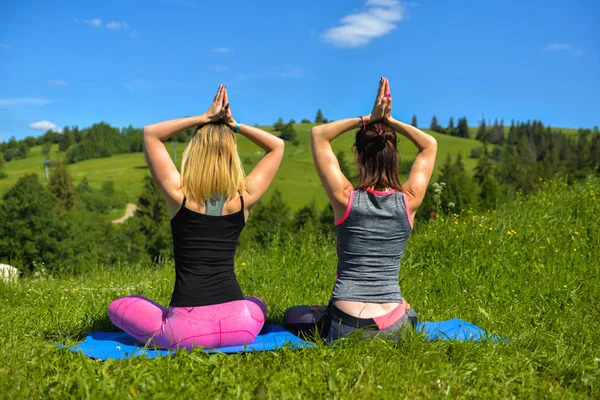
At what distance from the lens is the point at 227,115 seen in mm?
3686

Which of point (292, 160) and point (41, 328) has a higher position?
point (292, 160)

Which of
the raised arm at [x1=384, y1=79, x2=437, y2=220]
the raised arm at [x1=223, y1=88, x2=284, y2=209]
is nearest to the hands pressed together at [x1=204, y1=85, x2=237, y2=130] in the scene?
the raised arm at [x1=223, y1=88, x2=284, y2=209]

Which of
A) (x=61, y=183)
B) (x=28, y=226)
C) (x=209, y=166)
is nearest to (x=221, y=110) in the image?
(x=209, y=166)

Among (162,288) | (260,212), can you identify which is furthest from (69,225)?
(162,288)

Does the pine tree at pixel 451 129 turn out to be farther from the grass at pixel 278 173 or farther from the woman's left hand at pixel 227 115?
the woman's left hand at pixel 227 115

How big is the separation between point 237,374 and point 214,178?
1.31m

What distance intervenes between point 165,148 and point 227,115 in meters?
0.52

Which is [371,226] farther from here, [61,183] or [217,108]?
[61,183]

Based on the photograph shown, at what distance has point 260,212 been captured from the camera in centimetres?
6412

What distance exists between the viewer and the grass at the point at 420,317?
2.97 meters

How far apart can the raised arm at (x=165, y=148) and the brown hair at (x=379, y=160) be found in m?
1.12

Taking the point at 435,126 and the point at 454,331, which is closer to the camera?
the point at 454,331

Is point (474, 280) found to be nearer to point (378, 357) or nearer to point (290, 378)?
point (378, 357)

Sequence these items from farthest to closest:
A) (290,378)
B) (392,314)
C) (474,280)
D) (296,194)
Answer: (296,194) < (474,280) < (392,314) < (290,378)
